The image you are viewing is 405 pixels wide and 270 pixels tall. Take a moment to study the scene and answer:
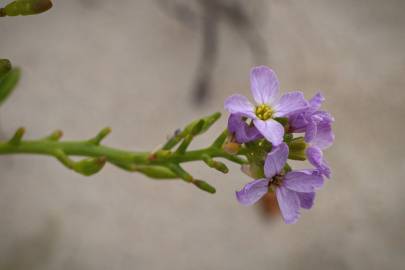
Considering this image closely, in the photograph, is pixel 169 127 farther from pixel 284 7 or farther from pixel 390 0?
pixel 390 0

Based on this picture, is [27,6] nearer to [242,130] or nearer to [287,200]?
[242,130]

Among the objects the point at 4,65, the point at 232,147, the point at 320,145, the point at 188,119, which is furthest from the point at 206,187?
the point at 188,119

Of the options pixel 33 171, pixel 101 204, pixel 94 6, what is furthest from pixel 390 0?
pixel 33 171

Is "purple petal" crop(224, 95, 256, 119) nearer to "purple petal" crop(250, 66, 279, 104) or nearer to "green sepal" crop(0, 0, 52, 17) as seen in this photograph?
"purple petal" crop(250, 66, 279, 104)

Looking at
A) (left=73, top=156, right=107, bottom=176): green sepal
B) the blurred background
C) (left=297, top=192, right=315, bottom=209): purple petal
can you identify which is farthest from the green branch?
the blurred background

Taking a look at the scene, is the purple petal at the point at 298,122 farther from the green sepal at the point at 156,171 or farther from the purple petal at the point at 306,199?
the green sepal at the point at 156,171

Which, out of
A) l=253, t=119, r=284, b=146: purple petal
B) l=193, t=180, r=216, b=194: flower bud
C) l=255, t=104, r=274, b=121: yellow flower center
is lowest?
l=193, t=180, r=216, b=194: flower bud
